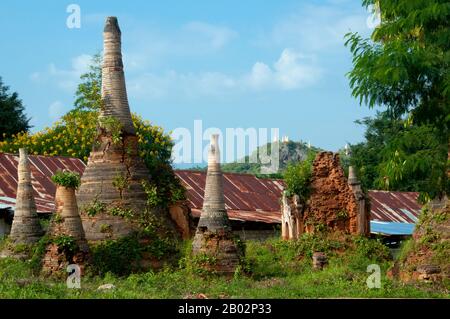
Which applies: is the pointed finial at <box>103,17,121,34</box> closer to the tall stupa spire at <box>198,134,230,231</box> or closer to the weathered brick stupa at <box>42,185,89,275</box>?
the tall stupa spire at <box>198,134,230,231</box>

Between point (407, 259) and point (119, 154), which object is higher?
point (119, 154)

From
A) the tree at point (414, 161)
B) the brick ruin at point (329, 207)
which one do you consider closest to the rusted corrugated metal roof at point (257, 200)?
the brick ruin at point (329, 207)

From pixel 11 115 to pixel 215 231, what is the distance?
2656 cm

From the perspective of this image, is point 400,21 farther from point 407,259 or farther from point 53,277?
point 53,277

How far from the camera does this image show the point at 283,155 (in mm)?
64938

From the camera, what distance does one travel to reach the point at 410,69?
14766mm

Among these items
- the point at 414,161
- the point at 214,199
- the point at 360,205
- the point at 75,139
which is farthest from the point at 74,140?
Result: the point at 414,161

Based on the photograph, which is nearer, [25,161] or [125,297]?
[125,297]

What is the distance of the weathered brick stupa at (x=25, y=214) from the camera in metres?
18.7

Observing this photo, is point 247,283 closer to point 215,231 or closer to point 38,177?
point 215,231

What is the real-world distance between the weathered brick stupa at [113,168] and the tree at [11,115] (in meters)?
23.1

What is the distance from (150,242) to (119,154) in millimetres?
2224
